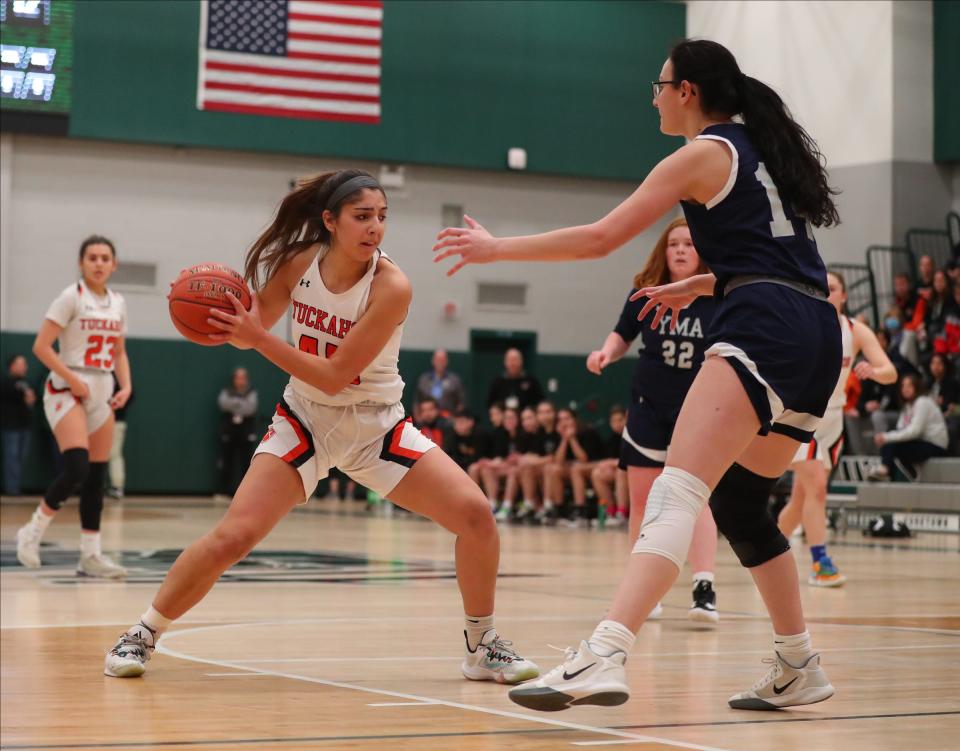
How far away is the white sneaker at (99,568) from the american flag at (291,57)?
1320cm

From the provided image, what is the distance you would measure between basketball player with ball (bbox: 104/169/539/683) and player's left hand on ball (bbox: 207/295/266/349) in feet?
0.27

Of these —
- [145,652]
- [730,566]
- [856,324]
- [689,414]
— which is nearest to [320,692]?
[145,652]

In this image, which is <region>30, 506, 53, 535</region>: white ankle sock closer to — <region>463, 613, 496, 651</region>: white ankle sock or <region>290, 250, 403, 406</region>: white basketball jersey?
<region>290, 250, 403, 406</region>: white basketball jersey

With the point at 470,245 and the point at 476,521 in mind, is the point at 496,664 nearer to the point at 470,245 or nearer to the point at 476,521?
the point at 476,521

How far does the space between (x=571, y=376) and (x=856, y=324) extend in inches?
554

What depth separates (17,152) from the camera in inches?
795

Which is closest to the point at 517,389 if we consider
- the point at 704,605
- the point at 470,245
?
the point at 704,605

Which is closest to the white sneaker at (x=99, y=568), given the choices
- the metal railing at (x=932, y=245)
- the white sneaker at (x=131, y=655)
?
the white sneaker at (x=131, y=655)

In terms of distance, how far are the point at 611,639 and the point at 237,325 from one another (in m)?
1.58

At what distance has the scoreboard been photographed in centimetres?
1845

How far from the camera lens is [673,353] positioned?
6.80m

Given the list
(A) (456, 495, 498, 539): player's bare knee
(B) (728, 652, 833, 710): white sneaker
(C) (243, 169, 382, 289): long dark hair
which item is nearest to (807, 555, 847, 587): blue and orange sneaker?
(A) (456, 495, 498, 539): player's bare knee

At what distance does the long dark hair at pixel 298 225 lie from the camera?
15.9 ft

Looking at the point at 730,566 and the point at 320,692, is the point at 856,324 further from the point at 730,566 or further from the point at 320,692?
the point at 320,692
